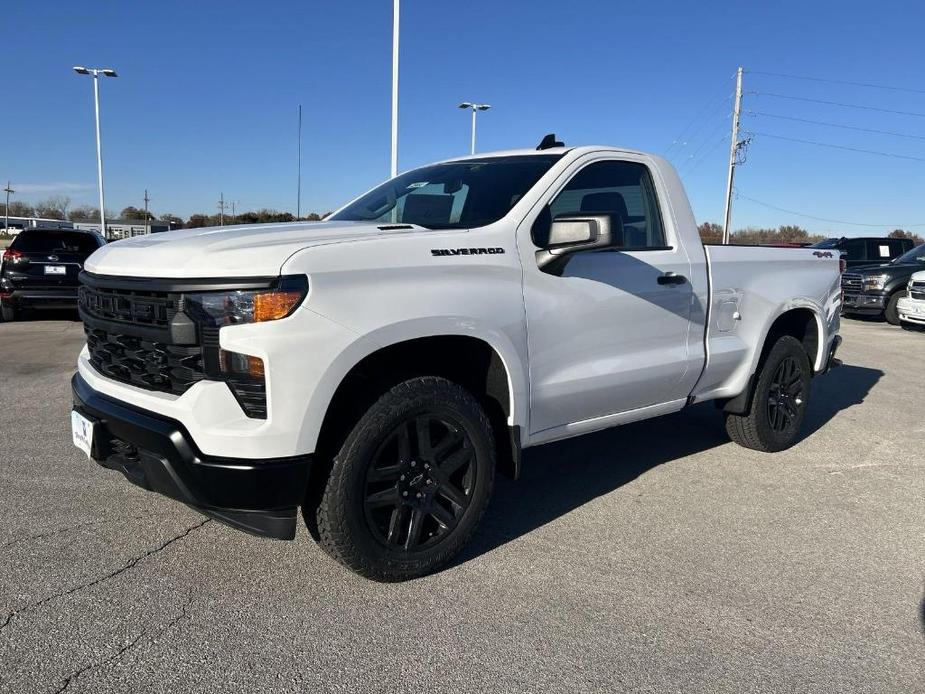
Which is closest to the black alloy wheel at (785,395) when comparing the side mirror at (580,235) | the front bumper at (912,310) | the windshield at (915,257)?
the side mirror at (580,235)

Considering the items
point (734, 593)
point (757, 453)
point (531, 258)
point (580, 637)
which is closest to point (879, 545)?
point (734, 593)

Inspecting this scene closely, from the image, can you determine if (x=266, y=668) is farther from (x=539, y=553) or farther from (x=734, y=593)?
(x=734, y=593)

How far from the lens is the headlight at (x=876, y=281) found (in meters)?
14.6

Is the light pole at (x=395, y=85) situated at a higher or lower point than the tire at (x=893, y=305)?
higher

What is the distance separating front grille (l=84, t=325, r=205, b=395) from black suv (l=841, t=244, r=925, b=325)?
47.5ft

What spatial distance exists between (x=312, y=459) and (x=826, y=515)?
9.55ft

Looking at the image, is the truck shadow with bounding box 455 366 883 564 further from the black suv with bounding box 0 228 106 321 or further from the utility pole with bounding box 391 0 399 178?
the utility pole with bounding box 391 0 399 178

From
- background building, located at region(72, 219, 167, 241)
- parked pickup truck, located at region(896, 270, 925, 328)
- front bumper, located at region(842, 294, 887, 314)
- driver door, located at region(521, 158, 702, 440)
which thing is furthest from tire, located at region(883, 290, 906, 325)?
background building, located at region(72, 219, 167, 241)

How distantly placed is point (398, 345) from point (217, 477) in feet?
2.84

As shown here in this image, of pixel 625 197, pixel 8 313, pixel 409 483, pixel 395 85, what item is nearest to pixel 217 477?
pixel 409 483

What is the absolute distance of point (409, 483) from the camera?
3.01 meters

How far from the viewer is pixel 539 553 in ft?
11.1

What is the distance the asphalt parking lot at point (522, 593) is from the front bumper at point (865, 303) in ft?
37.0

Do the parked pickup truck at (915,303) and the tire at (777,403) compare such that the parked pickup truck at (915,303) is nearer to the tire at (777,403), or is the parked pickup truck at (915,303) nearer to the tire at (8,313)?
the tire at (777,403)
